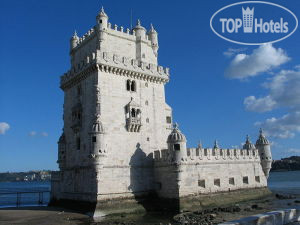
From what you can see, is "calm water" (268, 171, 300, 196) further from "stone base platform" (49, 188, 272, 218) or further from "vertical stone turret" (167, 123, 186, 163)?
"vertical stone turret" (167, 123, 186, 163)

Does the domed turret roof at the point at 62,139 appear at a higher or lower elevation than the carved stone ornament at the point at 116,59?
lower

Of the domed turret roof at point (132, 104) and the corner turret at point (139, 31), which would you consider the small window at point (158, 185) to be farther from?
the corner turret at point (139, 31)

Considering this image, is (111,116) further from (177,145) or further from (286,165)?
(286,165)

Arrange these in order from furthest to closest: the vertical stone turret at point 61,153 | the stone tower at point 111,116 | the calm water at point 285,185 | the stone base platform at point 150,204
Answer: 1. the calm water at point 285,185
2. the vertical stone turret at point 61,153
3. the stone tower at point 111,116
4. the stone base platform at point 150,204

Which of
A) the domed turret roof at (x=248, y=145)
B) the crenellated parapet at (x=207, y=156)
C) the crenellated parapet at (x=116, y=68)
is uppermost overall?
the crenellated parapet at (x=116, y=68)

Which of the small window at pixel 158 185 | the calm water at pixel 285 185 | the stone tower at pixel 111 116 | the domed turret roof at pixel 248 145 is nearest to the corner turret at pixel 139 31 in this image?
the stone tower at pixel 111 116

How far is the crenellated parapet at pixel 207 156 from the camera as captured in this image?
31156 mm

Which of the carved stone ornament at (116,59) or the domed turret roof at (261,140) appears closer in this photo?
the carved stone ornament at (116,59)

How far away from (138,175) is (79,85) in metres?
12.3

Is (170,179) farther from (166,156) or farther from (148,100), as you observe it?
(148,100)

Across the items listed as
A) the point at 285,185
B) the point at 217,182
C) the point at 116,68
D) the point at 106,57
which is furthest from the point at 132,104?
the point at 285,185

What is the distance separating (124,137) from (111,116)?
261cm

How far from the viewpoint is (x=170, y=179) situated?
3081 centimetres

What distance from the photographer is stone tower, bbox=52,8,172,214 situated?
29797 millimetres
